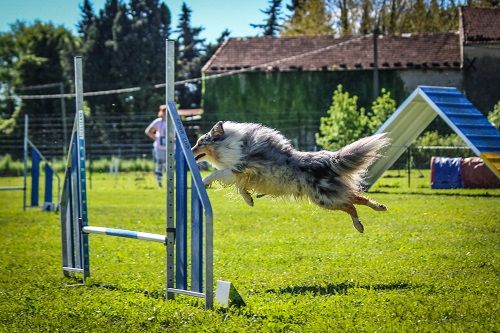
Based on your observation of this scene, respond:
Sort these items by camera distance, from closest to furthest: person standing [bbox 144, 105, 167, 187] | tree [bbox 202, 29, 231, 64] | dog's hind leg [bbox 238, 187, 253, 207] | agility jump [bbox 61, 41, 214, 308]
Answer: agility jump [bbox 61, 41, 214, 308]
dog's hind leg [bbox 238, 187, 253, 207]
person standing [bbox 144, 105, 167, 187]
tree [bbox 202, 29, 231, 64]

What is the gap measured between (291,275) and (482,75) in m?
30.5

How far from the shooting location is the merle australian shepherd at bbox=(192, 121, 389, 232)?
26.5ft

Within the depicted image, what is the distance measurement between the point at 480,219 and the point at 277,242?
12.1ft

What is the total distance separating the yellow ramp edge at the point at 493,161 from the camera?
1323cm

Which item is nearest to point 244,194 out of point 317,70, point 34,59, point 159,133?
point 159,133

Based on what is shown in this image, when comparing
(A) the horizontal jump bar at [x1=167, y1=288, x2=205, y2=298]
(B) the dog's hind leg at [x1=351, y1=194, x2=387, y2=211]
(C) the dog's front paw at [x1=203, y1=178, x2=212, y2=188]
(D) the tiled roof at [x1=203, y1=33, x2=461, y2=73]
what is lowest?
(A) the horizontal jump bar at [x1=167, y1=288, x2=205, y2=298]

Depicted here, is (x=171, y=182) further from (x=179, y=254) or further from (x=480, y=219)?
(x=480, y=219)

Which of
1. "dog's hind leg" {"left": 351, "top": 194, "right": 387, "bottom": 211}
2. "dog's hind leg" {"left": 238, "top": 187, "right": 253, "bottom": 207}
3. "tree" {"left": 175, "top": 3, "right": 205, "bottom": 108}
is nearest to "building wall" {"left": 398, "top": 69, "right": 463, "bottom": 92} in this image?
"tree" {"left": 175, "top": 3, "right": 205, "bottom": 108}

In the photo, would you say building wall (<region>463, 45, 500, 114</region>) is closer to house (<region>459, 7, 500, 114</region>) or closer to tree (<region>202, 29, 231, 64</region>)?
house (<region>459, 7, 500, 114</region>)

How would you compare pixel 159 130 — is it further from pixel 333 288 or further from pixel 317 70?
pixel 317 70

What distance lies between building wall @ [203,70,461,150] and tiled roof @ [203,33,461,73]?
0.42 m

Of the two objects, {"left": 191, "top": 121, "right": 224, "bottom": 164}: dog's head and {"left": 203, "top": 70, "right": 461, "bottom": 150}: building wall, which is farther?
{"left": 203, "top": 70, "right": 461, "bottom": 150}: building wall

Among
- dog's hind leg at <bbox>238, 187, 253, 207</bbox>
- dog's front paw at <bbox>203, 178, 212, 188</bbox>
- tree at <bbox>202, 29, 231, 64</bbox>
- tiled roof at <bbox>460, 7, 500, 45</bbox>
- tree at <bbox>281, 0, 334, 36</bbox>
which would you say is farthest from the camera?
tree at <bbox>202, 29, 231, 64</bbox>

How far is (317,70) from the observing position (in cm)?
3994
